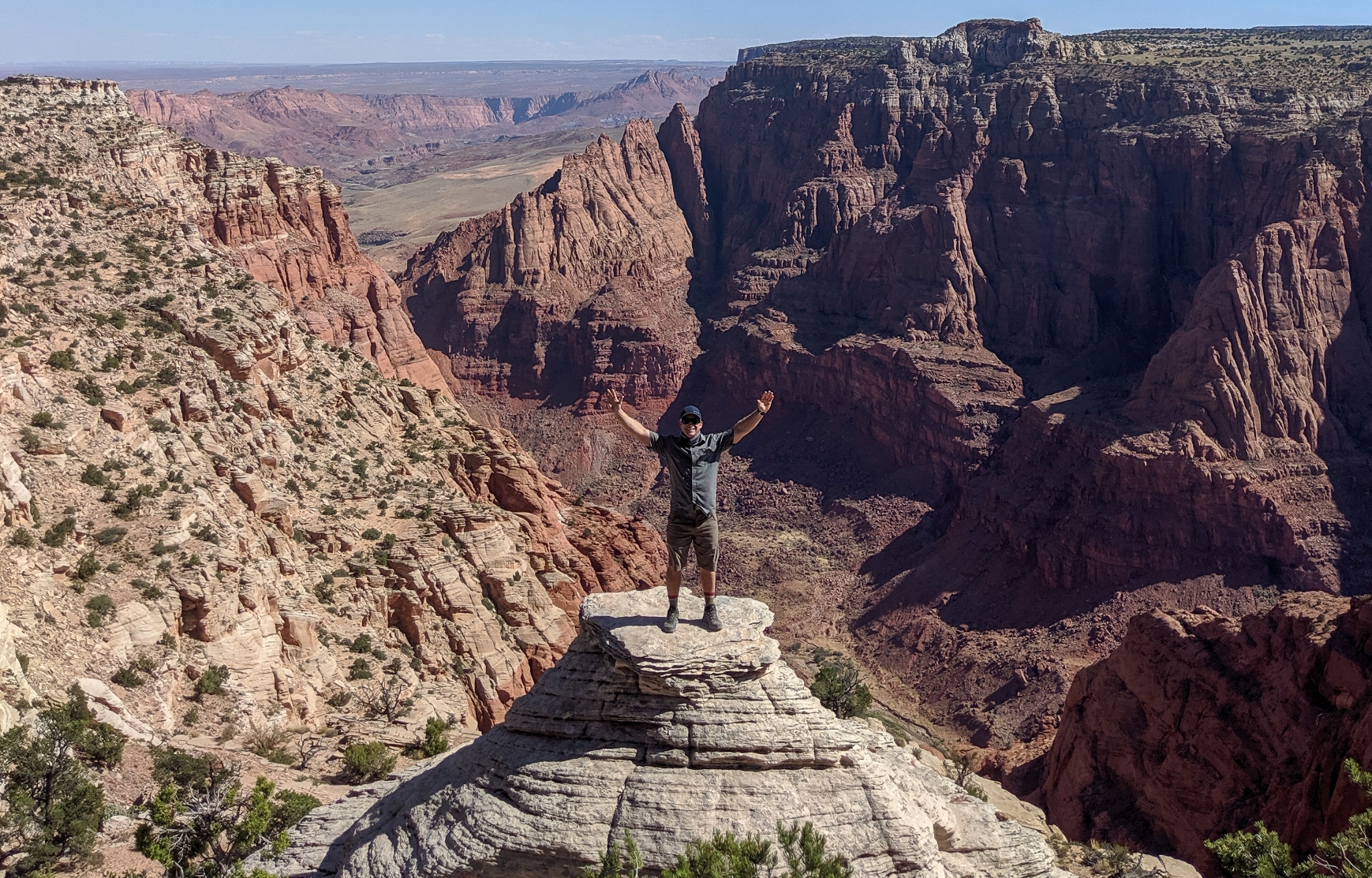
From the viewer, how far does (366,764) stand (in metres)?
28.0

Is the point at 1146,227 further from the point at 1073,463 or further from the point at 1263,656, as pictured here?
the point at 1263,656

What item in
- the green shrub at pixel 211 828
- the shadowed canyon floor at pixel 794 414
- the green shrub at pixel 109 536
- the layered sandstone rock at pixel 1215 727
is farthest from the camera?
the layered sandstone rock at pixel 1215 727

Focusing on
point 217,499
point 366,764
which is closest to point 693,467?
point 366,764

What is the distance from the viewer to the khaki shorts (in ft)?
62.6

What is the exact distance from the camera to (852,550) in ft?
259

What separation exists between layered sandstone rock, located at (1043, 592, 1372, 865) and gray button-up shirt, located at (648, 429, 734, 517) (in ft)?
80.1

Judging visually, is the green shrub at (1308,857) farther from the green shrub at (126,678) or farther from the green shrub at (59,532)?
the green shrub at (59,532)

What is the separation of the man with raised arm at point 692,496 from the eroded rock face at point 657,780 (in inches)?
29.7

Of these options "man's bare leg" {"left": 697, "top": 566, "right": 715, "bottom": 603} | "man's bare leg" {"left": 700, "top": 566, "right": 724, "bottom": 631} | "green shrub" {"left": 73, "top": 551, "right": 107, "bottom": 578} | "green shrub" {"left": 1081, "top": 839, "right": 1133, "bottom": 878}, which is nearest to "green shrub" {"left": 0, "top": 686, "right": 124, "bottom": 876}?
"green shrub" {"left": 73, "top": 551, "right": 107, "bottom": 578}

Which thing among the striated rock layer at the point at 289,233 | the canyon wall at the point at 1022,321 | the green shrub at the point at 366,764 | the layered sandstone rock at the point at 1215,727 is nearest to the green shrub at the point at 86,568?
the green shrub at the point at 366,764

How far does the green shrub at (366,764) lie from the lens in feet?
92.0

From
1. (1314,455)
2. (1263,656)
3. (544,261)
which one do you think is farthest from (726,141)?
(1263,656)

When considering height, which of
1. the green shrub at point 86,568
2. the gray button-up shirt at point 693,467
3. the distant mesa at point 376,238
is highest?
the gray button-up shirt at point 693,467

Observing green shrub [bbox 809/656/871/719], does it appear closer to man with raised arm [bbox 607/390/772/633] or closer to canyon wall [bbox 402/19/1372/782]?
canyon wall [bbox 402/19/1372/782]
